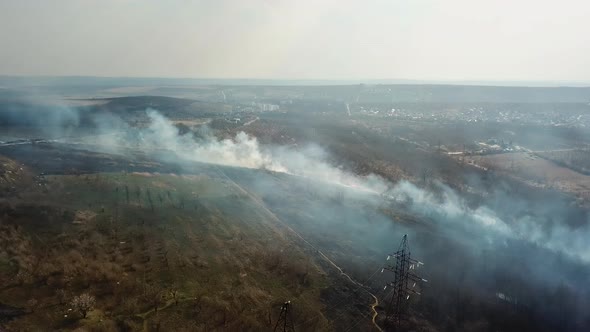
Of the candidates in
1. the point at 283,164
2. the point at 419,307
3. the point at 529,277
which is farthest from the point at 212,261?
the point at 283,164

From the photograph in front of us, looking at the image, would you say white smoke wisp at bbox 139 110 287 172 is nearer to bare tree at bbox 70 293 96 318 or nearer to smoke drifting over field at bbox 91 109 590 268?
smoke drifting over field at bbox 91 109 590 268

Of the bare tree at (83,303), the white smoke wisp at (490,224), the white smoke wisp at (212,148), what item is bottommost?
the white smoke wisp at (490,224)

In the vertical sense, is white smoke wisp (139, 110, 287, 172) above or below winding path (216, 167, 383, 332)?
above

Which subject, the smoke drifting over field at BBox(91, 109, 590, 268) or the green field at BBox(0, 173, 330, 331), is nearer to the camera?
the green field at BBox(0, 173, 330, 331)

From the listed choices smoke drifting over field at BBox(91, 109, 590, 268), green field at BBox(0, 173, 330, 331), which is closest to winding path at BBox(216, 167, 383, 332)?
green field at BBox(0, 173, 330, 331)

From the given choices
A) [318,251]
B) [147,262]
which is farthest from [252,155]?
[147,262]

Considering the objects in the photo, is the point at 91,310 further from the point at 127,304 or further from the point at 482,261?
the point at 482,261

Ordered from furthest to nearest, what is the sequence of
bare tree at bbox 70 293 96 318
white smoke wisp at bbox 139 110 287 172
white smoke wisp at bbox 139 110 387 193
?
1. white smoke wisp at bbox 139 110 287 172
2. white smoke wisp at bbox 139 110 387 193
3. bare tree at bbox 70 293 96 318

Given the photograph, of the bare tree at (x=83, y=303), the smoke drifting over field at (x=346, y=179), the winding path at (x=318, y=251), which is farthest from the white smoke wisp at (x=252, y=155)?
the bare tree at (x=83, y=303)

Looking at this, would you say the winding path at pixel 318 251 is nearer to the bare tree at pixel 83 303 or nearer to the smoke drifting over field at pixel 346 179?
the smoke drifting over field at pixel 346 179
